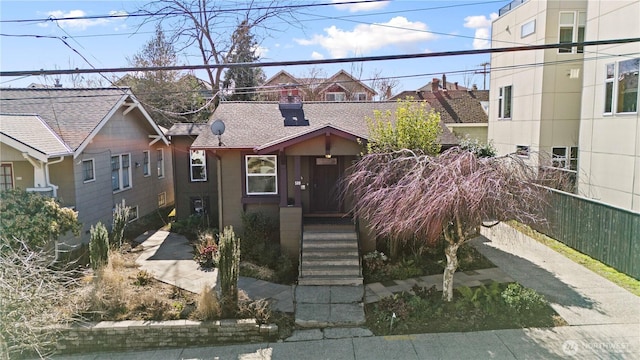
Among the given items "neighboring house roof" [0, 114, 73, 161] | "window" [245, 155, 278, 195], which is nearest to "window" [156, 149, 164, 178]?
"neighboring house roof" [0, 114, 73, 161]

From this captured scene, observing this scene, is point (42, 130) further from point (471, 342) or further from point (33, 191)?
point (471, 342)

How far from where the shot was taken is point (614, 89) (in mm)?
12352

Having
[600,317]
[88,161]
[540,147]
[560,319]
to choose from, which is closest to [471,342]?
[560,319]

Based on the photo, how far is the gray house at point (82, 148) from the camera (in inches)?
463

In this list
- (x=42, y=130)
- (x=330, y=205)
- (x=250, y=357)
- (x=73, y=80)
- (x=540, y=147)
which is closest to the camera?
(x=250, y=357)

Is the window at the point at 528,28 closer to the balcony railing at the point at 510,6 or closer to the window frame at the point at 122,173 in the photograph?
the balcony railing at the point at 510,6

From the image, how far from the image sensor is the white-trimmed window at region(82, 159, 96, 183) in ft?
44.3

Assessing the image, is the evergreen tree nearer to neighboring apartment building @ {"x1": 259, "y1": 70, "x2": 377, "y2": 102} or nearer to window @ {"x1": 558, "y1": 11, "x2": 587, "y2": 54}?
neighboring apartment building @ {"x1": 259, "y1": 70, "x2": 377, "y2": 102}

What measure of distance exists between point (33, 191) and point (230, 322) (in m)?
7.57

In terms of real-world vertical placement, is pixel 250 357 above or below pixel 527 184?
below

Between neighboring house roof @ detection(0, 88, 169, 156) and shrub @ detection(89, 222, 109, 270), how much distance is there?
13.9 feet

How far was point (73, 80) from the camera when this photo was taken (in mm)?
27266

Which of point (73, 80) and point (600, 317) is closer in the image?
point (600, 317)

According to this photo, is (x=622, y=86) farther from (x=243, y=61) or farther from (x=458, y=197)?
(x=243, y=61)
